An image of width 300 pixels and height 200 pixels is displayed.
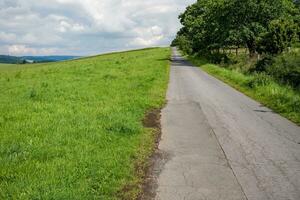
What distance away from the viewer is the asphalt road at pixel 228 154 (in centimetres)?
646

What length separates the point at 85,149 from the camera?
8.23m

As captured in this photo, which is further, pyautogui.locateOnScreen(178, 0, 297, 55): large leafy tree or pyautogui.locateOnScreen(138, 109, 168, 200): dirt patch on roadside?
pyautogui.locateOnScreen(178, 0, 297, 55): large leafy tree

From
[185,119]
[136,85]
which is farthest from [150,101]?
[136,85]

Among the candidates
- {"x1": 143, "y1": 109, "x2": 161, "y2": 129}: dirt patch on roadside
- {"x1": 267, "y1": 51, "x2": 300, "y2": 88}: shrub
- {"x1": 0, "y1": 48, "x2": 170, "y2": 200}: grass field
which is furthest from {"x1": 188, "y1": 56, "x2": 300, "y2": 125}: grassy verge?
{"x1": 0, "y1": 48, "x2": 170, "y2": 200}: grass field

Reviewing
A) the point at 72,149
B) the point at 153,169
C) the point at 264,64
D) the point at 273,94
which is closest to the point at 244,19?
the point at 264,64

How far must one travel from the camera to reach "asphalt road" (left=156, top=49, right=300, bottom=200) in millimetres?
6461

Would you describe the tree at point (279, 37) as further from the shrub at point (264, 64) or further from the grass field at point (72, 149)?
the grass field at point (72, 149)

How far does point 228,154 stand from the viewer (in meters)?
8.63

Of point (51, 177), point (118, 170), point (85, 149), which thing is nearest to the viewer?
point (51, 177)

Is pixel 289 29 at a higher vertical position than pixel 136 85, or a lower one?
higher

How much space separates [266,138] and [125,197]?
5.37 meters

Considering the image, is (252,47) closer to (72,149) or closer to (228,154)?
(228,154)

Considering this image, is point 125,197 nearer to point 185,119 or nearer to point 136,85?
point 185,119

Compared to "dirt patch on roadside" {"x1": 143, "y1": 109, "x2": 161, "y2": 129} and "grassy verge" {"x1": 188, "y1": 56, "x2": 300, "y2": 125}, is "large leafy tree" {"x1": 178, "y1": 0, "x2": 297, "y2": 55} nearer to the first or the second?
"grassy verge" {"x1": 188, "y1": 56, "x2": 300, "y2": 125}
